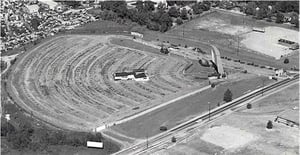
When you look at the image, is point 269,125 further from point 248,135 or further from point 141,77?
point 141,77

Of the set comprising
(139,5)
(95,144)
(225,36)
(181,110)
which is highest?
(139,5)

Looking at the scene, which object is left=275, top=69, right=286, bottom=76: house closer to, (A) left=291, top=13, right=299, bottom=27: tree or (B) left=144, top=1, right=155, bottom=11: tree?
(A) left=291, top=13, right=299, bottom=27: tree

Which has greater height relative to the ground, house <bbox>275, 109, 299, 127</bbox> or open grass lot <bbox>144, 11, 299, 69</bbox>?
open grass lot <bbox>144, 11, 299, 69</bbox>

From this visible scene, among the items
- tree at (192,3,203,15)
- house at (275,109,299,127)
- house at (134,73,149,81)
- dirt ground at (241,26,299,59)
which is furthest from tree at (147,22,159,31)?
house at (275,109,299,127)

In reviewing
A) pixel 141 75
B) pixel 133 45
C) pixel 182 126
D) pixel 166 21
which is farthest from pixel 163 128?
pixel 166 21

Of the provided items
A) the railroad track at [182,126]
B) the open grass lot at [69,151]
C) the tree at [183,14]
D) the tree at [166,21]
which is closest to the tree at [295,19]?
the tree at [183,14]

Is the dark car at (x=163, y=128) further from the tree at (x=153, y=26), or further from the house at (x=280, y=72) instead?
the tree at (x=153, y=26)
